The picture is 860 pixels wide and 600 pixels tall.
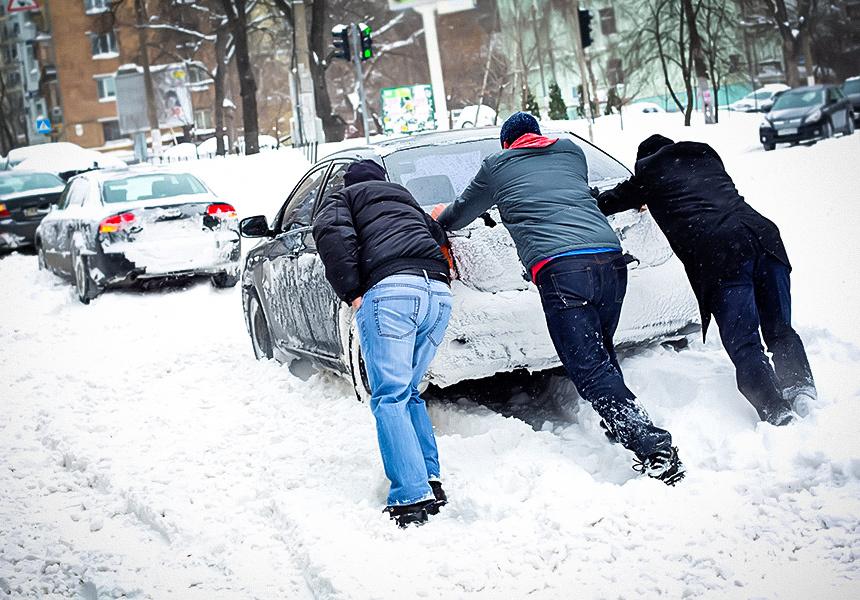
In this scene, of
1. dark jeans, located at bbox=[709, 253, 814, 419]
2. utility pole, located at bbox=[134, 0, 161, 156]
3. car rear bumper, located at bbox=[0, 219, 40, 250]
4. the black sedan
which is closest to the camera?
dark jeans, located at bbox=[709, 253, 814, 419]

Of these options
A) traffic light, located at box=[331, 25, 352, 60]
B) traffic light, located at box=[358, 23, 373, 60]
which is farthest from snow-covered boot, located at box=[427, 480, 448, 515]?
traffic light, located at box=[331, 25, 352, 60]

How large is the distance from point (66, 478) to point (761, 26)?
1905 cm

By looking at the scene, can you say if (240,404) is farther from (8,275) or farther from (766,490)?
(8,275)

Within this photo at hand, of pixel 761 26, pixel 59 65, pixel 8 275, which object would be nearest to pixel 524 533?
pixel 8 275

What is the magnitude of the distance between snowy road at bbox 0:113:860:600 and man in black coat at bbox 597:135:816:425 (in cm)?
20

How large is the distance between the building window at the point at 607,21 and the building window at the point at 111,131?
68.6 feet

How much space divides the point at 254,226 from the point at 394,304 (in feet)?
8.40

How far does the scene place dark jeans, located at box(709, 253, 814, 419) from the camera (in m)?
4.70

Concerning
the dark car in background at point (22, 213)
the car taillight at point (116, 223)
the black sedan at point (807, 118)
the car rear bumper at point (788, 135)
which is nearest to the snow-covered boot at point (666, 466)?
the car taillight at point (116, 223)

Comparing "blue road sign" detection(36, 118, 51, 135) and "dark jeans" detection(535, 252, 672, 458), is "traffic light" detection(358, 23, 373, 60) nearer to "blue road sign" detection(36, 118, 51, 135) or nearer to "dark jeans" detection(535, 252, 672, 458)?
"dark jeans" detection(535, 252, 672, 458)

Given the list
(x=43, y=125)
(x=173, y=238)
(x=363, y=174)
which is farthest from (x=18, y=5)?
(x=363, y=174)

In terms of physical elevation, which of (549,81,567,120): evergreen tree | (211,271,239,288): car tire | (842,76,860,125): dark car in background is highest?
(549,81,567,120): evergreen tree

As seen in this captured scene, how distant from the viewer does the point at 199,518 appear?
4727 mm

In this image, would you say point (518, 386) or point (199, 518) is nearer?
point (199, 518)
